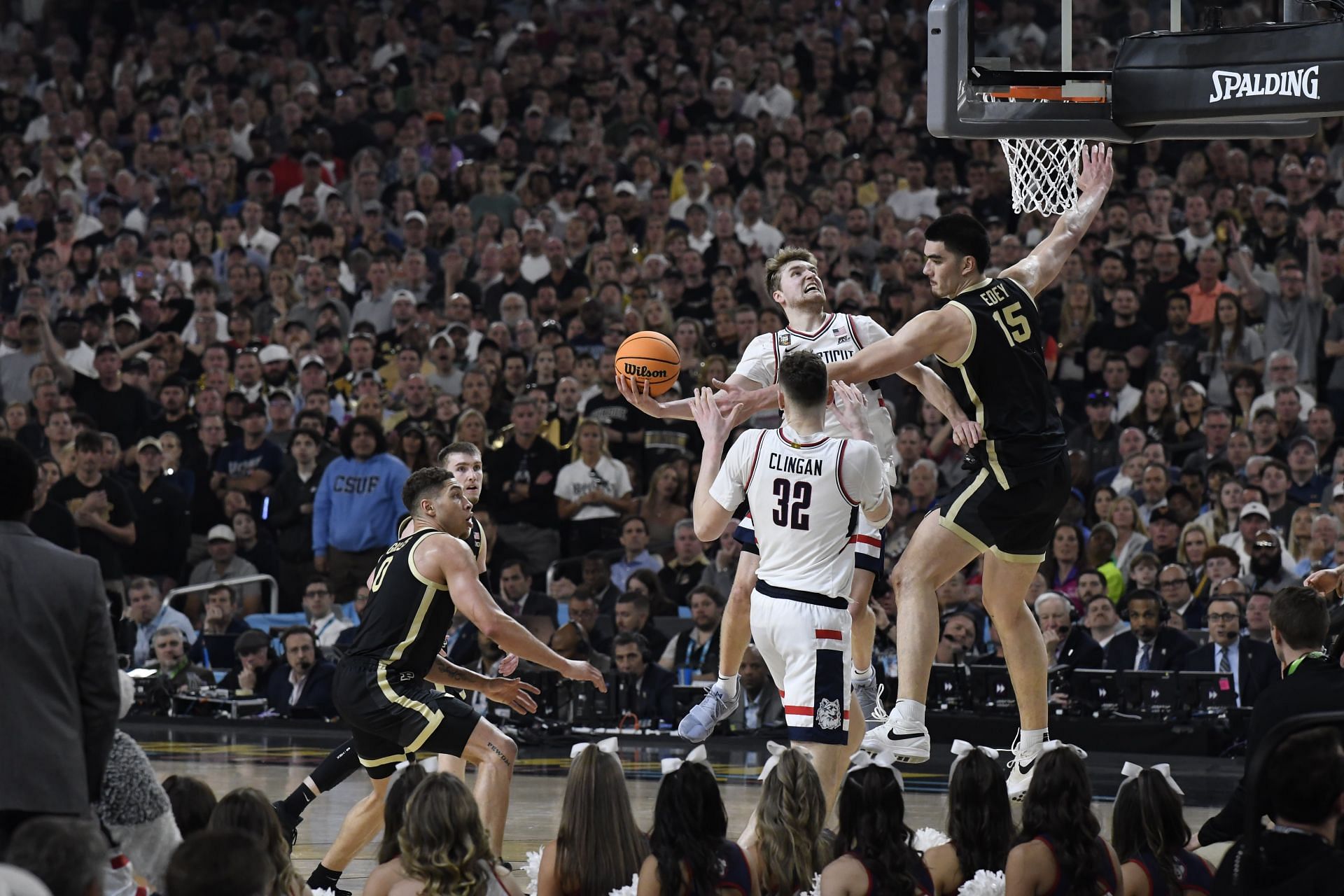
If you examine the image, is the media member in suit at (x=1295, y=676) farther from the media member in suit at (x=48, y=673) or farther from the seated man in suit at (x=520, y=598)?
the seated man in suit at (x=520, y=598)

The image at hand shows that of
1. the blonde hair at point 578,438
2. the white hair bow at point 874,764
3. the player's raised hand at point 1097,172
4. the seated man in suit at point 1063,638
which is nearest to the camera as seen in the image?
the white hair bow at point 874,764

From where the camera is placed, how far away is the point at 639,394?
33.5 feet

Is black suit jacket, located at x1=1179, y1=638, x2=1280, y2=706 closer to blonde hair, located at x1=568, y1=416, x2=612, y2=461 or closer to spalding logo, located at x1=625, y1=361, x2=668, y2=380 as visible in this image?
spalding logo, located at x1=625, y1=361, x2=668, y2=380

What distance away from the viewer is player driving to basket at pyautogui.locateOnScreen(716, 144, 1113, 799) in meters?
9.34

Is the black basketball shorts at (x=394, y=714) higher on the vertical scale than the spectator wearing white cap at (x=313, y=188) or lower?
lower

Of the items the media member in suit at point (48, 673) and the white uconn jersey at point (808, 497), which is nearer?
the media member in suit at point (48, 673)

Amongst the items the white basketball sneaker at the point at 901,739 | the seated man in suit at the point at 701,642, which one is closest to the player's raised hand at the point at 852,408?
the white basketball sneaker at the point at 901,739

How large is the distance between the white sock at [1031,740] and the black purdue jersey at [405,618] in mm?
3154

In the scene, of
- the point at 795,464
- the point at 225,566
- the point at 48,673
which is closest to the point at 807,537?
the point at 795,464

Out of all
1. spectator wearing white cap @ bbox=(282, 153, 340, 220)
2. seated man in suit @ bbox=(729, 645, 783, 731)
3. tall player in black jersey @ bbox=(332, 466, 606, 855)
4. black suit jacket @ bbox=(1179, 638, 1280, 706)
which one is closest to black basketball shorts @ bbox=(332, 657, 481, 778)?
tall player in black jersey @ bbox=(332, 466, 606, 855)

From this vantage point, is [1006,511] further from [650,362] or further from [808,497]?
[650,362]

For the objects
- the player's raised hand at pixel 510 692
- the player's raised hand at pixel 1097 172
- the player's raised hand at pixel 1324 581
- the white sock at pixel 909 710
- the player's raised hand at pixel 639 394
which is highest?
the player's raised hand at pixel 1097 172

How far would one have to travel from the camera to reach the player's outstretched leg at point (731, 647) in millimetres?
9875

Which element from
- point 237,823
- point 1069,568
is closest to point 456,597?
point 237,823
